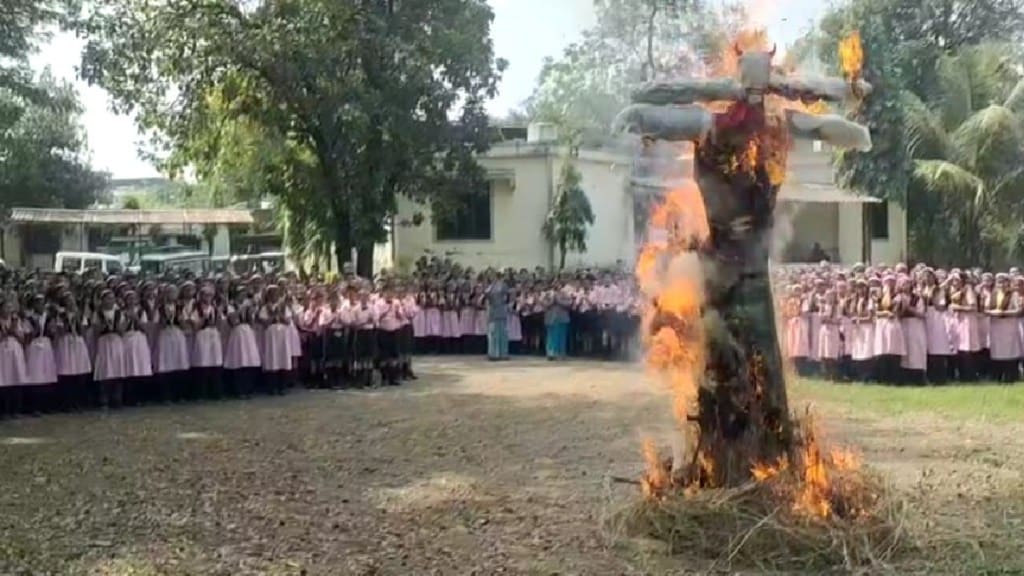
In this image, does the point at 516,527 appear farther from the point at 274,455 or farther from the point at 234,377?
the point at 234,377

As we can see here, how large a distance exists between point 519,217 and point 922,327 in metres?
14.3

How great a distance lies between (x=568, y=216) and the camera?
94.3 feet

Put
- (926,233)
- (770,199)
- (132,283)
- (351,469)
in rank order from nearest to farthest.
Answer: (770,199), (351,469), (132,283), (926,233)

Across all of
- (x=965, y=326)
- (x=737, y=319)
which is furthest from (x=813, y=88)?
(x=965, y=326)

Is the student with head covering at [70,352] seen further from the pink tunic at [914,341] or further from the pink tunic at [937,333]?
the pink tunic at [937,333]

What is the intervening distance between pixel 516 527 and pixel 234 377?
29.1ft

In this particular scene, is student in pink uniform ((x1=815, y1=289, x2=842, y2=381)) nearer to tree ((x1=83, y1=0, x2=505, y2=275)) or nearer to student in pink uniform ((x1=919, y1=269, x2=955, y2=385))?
student in pink uniform ((x1=919, y1=269, x2=955, y2=385))

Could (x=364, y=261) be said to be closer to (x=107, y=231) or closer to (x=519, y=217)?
(x=519, y=217)

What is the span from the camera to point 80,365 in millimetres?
14805

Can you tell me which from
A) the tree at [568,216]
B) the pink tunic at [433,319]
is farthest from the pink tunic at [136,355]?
the tree at [568,216]

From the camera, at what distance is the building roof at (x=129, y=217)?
124 feet

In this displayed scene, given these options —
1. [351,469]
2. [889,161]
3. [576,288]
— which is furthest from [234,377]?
[889,161]

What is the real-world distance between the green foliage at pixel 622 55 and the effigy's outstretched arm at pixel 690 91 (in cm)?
70

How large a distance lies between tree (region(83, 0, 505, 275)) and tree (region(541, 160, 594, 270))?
11.6ft
